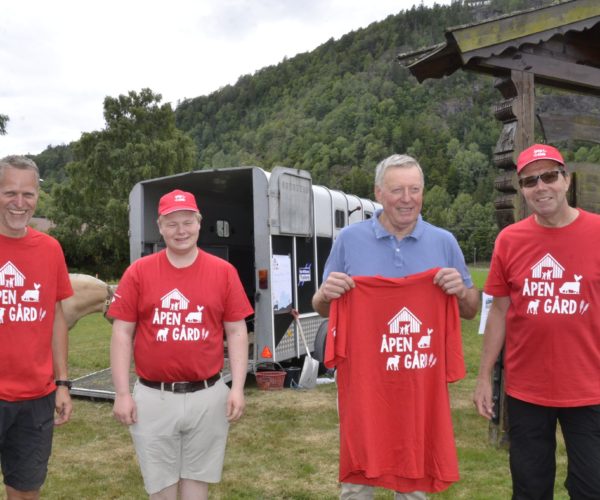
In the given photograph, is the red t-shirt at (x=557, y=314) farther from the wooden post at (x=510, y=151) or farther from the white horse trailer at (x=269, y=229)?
the white horse trailer at (x=269, y=229)

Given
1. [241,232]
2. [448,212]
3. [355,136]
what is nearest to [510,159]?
[241,232]

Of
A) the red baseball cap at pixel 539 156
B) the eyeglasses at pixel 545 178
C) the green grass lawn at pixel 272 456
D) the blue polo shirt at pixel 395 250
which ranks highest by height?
the red baseball cap at pixel 539 156

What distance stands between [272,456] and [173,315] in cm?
297

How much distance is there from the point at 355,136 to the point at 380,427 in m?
111

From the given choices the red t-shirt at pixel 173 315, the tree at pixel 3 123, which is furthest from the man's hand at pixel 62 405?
the tree at pixel 3 123

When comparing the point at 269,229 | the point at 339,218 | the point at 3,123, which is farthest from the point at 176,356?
the point at 3,123

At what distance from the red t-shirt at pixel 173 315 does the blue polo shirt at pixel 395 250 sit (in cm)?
64

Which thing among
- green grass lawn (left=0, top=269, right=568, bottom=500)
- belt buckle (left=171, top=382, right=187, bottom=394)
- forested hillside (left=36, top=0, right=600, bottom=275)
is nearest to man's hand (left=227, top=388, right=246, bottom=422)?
belt buckle (left=171, top=382, right=187, bottom=394)

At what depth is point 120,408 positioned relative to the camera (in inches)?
115

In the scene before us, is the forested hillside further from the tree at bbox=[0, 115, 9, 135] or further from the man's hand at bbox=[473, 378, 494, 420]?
the man's hand at bbox=[473, 378, 494, 420]

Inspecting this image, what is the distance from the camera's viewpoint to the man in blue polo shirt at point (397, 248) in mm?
2824

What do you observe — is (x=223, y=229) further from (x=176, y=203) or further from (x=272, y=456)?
(x=176, y=203)

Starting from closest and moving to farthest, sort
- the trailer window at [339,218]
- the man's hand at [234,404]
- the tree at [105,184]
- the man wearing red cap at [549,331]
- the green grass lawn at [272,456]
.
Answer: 1. the man wearing red cap at [549,331]
2. the man's hand at [234,404]
3. the green grass lawn at [272,456]
4. the trailer window at [339,218]
5. the tree at [105,184]

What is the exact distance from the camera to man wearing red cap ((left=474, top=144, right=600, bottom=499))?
276cm
